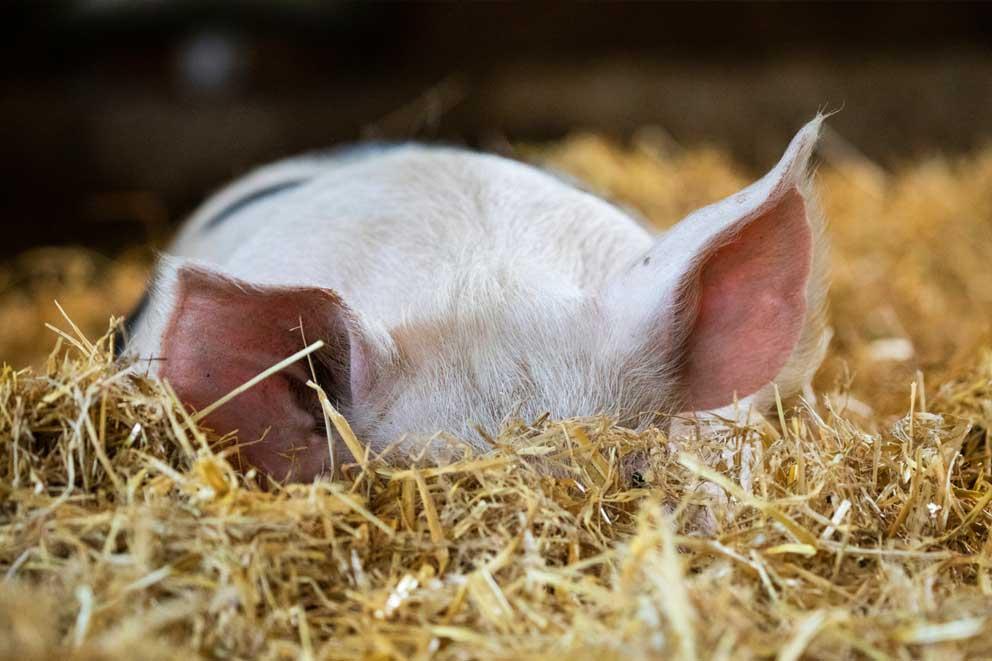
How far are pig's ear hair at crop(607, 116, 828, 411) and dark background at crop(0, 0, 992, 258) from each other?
4022 millimetres

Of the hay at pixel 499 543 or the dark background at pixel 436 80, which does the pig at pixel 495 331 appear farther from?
the dark background at pixel 436 80

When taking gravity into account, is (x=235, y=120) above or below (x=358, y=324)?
below

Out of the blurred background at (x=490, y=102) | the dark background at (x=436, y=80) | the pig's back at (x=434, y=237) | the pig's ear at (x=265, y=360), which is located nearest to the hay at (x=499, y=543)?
the pig's ear at (x=265, y=360)

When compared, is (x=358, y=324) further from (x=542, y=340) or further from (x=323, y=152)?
(x=323, y=152)

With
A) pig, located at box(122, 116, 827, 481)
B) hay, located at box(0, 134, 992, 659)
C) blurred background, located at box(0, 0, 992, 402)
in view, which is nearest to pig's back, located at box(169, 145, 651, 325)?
pig, located at box(122, 116, 827, 481)

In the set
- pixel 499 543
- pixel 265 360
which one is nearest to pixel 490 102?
pixel 265 360

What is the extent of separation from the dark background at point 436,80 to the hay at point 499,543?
4.04 meters

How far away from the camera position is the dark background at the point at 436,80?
5.59 m

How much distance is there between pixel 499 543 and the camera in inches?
59.2

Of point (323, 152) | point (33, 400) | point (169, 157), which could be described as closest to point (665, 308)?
point (33, 400)

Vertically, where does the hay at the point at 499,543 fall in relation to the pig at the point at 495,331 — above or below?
below

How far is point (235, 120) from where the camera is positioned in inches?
245

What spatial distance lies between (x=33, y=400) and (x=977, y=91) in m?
6.04

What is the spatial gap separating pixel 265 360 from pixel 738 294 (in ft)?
2.63
